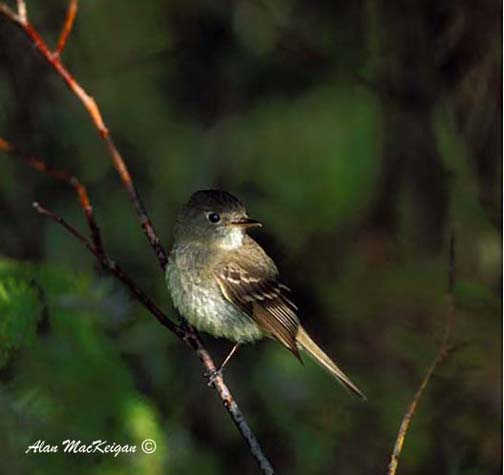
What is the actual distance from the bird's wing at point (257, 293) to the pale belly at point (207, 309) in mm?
46

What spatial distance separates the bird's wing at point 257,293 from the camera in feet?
14.0

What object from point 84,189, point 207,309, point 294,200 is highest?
point 84,189

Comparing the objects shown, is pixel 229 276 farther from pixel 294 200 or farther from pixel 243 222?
pixel 294 200

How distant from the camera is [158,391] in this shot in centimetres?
491

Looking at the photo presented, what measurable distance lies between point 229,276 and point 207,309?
23 cm

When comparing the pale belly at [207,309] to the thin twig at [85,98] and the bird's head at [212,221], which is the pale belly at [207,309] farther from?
the thin twig at [85,98]

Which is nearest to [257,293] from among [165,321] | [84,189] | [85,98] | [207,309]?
[207,309]

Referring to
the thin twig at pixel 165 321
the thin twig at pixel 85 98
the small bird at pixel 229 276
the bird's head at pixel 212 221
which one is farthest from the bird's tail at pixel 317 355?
the thin twig at pixel 85 98

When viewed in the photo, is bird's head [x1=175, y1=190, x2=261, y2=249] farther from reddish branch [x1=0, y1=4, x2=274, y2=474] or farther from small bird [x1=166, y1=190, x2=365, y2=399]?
reddish branch [x1=0, y1=4, x2=274, y2=474]

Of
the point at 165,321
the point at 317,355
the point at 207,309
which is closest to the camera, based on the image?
the point at 165,321

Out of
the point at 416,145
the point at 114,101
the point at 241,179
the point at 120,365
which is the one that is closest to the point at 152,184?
the point at 241,179

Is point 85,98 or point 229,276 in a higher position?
point 85,98

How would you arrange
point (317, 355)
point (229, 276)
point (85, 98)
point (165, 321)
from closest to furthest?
1. point (85, 98)
2. point (165, 321)
3. point (229, 276)
4. point (317, 355)

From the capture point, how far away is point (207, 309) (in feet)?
13.7
